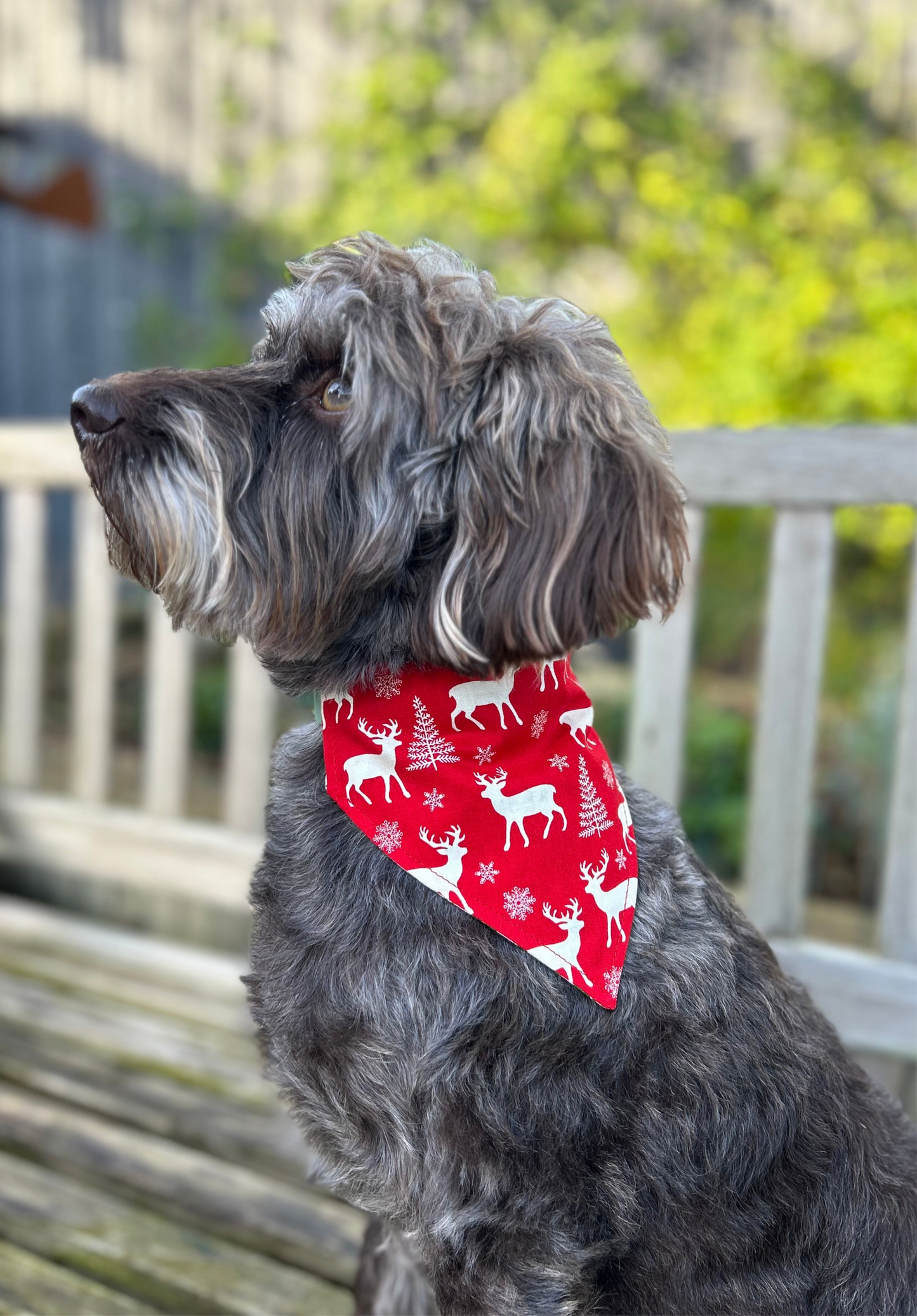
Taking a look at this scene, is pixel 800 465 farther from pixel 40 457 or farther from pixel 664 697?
pixel 40 457

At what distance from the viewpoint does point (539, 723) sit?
1.51 metres

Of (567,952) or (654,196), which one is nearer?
(567,952)

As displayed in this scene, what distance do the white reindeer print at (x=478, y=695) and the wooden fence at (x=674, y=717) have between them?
1020mm

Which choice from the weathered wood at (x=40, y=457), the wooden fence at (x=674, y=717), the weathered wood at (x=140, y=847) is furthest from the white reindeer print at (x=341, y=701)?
the weathered wood at (x=40, y=457)

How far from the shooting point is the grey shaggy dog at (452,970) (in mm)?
1348

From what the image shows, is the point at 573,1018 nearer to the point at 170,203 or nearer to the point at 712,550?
the point at 712,550

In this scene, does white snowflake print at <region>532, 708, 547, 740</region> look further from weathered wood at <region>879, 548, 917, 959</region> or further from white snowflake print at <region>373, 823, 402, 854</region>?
weathered wood at <region>879, 548, 917, 959</region>

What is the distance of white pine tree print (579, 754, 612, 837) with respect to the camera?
4.86 feet

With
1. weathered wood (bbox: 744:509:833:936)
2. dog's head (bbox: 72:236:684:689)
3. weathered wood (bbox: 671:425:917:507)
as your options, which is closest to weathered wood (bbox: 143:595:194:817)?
weathered wood (bbox: 671:425:917:507)

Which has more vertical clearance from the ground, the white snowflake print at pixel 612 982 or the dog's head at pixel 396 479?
the dog's head at pixel 396 479

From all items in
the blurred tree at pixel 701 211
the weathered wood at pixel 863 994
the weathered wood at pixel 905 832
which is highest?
the blurred tree at pixel 701 211

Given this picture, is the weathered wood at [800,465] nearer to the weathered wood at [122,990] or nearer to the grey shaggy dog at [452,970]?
the grey shaggy dog at [452,970]

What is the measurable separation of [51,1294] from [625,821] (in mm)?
1406

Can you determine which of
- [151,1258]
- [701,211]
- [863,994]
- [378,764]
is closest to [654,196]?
[701,211]
